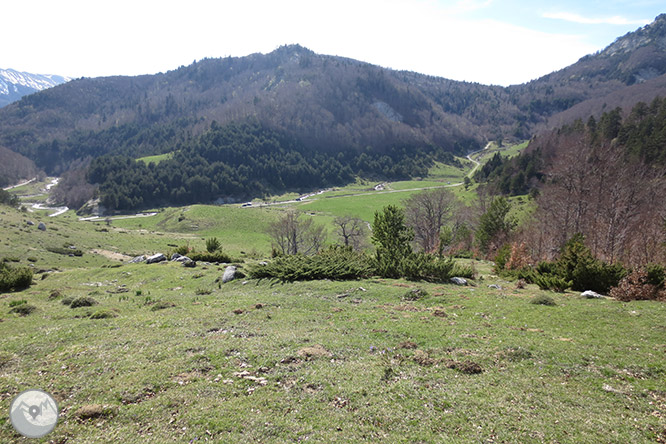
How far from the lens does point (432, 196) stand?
75.2 metres

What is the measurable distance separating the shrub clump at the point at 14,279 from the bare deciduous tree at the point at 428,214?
59.7 metres

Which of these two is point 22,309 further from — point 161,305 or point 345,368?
point 345,368

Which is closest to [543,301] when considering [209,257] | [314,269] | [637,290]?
[637,290]

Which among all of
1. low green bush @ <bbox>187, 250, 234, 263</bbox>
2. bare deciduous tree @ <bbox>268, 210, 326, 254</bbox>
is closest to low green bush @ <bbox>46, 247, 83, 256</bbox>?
low green bush @ <bbox>187, 250, 234, 263</bbox>

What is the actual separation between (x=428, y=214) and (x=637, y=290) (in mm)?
52940

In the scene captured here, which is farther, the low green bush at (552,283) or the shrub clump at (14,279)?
the shrub clump at (14,279)

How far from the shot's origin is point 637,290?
17391 mm

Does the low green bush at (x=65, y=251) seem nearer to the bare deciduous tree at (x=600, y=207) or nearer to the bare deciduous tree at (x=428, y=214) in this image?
the bare deciduous tree at (x=428, y=214)

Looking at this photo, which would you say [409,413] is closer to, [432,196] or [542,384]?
[542,384]

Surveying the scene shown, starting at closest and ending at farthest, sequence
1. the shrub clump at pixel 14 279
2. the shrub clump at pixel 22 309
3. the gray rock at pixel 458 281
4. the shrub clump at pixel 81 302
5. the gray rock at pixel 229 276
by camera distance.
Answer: the shrub clump at pixel 22 309 < the shrub clump at pixel 81 302 < the shrub clump at pixel 14 279 < the gray rock at pixel 458 281 < the gray rock at pixel 229 276

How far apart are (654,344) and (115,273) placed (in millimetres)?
39278

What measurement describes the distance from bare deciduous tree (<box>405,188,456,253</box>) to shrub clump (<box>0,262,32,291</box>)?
196 feet

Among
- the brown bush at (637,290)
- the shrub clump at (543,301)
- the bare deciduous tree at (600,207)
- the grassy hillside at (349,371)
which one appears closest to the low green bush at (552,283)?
the brown bush at (637,290)

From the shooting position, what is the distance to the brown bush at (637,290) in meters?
17.3
